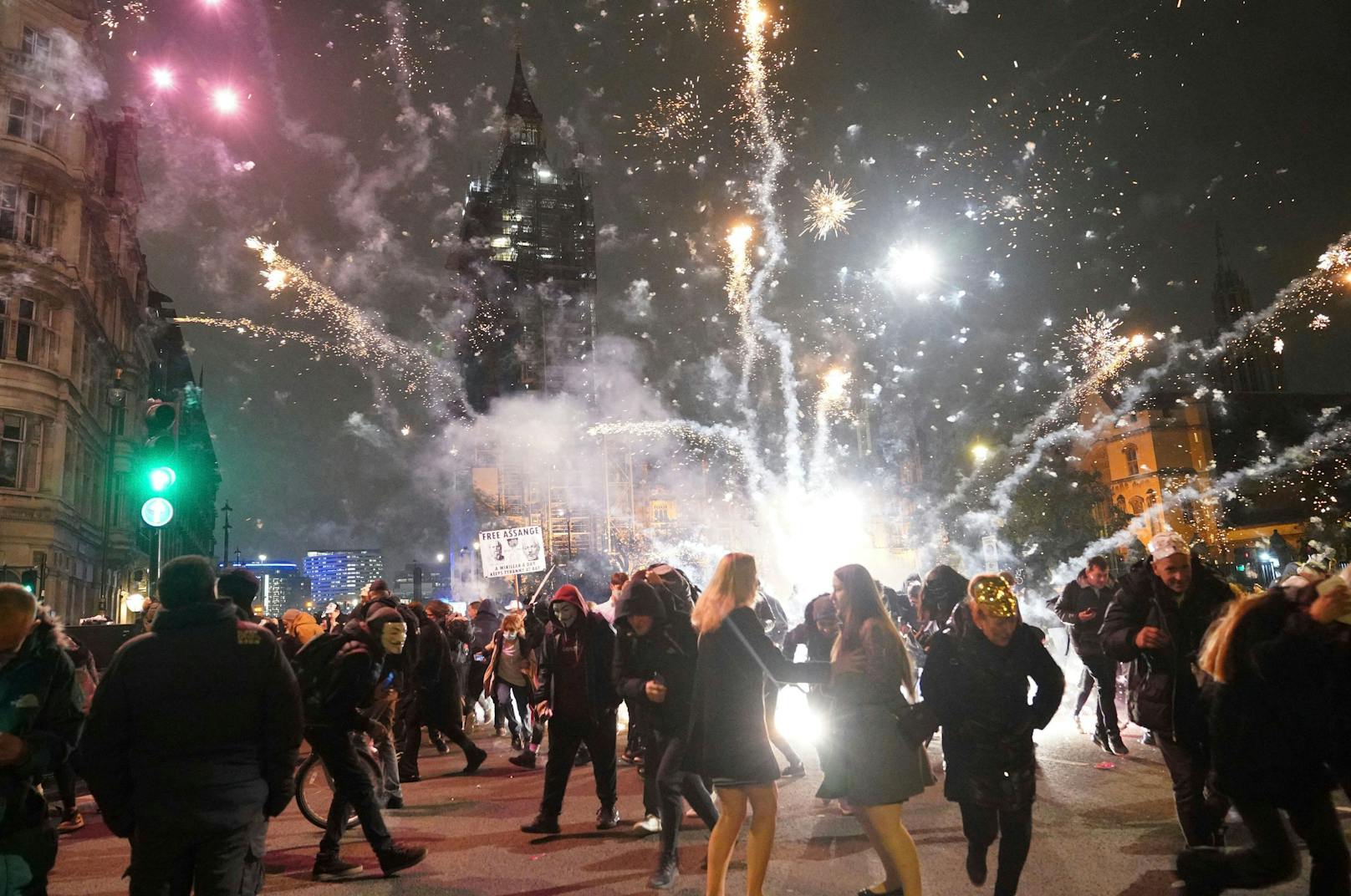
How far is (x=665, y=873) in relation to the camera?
5.40 metres

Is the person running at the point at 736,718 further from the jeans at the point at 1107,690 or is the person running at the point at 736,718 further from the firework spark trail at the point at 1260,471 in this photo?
the firework spark trail at the point at 1260,471

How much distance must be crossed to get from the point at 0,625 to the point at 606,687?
159 inches

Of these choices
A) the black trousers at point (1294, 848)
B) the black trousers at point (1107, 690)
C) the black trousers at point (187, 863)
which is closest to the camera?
the black trousers at point (187, 863)

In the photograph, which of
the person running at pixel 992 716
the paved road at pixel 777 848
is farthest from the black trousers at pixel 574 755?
the person running at pixel 992 716

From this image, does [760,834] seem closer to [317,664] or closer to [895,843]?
[895,843]

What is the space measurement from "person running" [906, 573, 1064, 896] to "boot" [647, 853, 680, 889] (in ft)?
6.00

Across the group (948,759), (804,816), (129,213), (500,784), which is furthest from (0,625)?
(129,213)

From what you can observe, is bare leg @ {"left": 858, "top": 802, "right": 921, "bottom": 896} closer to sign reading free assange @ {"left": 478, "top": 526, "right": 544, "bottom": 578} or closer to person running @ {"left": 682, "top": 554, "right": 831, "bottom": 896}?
person running @ {"left": 682, "top": 554, "right": 831, "bottom": 896}

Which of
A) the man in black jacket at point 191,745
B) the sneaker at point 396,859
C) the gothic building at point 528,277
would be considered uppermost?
the gothic building at point 528,277

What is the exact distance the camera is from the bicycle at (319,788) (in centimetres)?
706

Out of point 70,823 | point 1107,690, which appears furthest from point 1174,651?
point 70,823

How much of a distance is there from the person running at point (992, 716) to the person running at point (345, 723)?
360 cm

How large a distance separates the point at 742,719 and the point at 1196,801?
2.71 meters

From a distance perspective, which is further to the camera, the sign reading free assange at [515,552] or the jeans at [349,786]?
the sign reading free assange at [515,552]
